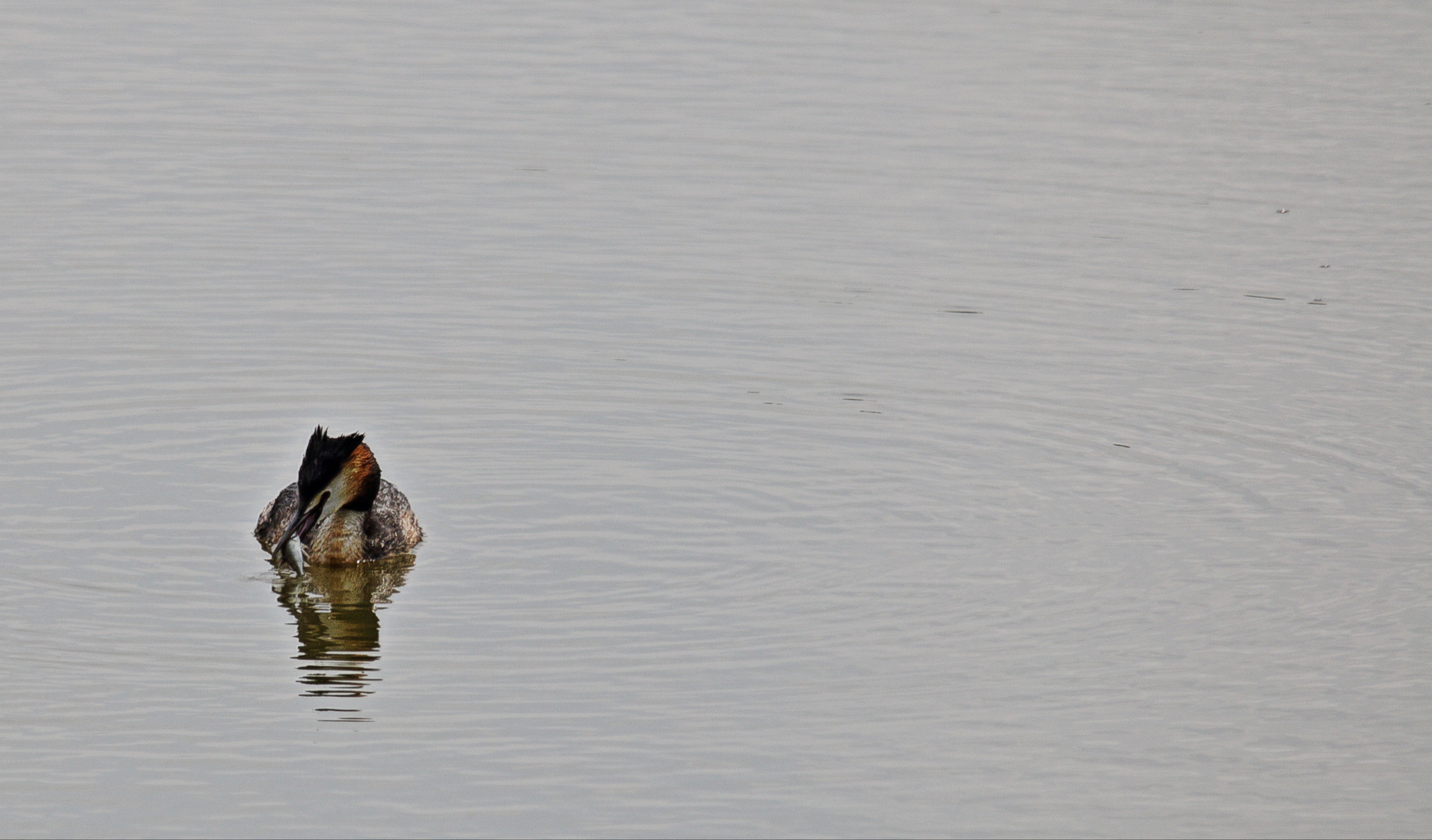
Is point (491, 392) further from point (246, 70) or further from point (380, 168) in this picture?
point (246, 70)

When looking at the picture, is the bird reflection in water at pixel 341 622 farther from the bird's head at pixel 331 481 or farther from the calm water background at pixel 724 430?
the bird's head at pixel 331 481

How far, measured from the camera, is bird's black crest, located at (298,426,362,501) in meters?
13.4

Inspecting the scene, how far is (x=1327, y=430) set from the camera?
1584 cm

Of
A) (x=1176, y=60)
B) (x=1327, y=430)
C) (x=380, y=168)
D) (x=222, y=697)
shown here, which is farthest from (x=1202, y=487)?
(x=1176, y=60)

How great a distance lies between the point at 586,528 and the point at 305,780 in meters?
4.02

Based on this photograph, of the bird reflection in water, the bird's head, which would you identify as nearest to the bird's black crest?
the bird's head

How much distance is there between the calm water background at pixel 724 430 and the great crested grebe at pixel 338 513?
0.30 metres

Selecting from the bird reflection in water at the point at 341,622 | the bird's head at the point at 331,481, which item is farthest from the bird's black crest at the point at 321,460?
the bird reflection in water at the point at 341,622

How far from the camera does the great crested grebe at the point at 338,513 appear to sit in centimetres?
1351

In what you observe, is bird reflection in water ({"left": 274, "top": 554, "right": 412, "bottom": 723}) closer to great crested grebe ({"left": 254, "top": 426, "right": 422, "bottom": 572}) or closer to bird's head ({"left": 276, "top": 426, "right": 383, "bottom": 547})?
great crested grebe ({"left": 254, "top": 426, "right": 422, "bottom": 572})

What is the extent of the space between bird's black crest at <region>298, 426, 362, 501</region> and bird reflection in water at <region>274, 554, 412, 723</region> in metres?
0.57

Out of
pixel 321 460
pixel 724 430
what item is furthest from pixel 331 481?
pixel 724 430

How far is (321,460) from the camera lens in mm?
13555

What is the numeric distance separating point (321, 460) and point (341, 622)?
1.25 m
